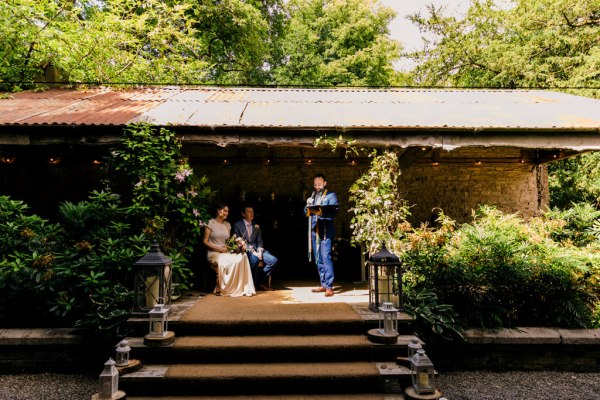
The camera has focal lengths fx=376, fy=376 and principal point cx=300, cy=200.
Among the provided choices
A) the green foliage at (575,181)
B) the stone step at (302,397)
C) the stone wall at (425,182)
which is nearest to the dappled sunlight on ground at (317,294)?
the stone step at (302,397)

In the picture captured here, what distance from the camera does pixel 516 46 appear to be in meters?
14.0

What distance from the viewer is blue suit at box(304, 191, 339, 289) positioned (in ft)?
18.4

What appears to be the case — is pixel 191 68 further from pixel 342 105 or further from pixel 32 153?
pixel 342 105

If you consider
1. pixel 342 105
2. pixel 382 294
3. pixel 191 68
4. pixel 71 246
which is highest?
pixel 191 68

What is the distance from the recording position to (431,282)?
4914 mm

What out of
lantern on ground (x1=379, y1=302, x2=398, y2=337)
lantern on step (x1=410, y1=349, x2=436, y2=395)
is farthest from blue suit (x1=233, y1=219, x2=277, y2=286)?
lantern on step (x1=410, y1=349, x2=436, y2=395)

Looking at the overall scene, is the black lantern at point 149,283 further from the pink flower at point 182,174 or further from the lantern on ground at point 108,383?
the pink flower at point 182,174

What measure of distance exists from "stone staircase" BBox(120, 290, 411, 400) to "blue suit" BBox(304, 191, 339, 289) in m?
1.36

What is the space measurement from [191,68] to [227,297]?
1010 cm

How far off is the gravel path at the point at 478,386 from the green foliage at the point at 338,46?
52.3 ft

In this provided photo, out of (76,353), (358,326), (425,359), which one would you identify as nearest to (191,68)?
(76,353)

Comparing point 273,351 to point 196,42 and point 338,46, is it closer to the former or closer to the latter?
point 196,42

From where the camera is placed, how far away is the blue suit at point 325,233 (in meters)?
5.60

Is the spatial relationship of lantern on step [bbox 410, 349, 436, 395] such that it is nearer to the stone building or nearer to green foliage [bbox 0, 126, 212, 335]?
green foliage [bbox 0, 126, 212, 335]
